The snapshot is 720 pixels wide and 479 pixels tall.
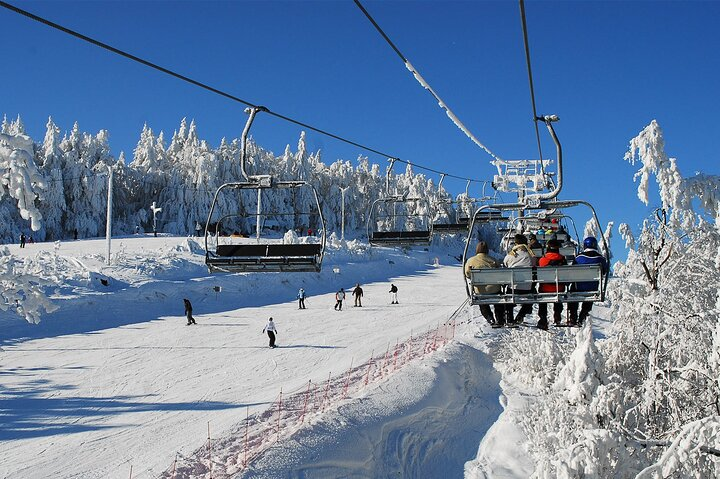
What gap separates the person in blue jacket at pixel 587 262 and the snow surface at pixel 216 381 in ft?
27.7

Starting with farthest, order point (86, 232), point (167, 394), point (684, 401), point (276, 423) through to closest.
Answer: point (86, 232), point (167, 394), point (276, 423), point (684, 401)

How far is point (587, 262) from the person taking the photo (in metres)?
8.30

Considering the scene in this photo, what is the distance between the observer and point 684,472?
6641 millimetres

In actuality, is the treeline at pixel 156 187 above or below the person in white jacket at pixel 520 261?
above

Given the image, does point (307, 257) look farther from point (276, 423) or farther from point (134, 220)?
point (134, 220)

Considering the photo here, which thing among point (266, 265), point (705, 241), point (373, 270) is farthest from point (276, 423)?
point (373, 270)

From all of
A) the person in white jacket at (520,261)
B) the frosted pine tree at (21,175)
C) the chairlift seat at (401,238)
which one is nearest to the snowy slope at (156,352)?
the chairlift seat at (401,238)

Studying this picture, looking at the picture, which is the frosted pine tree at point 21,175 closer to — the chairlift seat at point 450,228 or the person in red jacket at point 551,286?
the person in red jacket at point 551,286

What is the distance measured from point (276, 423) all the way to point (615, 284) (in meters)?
11.4

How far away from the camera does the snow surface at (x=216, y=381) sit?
45.2 ft

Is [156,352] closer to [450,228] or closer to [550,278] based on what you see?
[450,228]

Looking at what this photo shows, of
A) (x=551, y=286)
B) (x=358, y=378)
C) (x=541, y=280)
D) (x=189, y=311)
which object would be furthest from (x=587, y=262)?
(x=189, y=311)

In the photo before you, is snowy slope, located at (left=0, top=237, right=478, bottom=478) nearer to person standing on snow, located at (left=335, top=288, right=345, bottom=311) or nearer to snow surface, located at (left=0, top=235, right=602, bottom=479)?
snow surface, located at (left=0, top=235, right=602, bottom=479)

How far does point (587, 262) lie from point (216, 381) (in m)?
12.8
